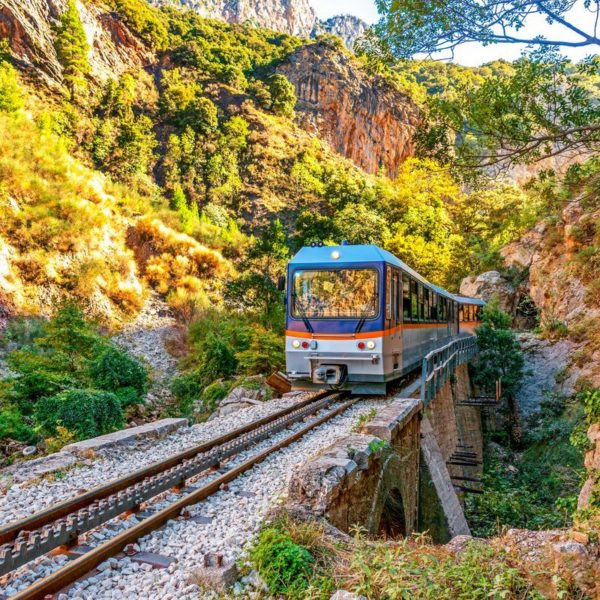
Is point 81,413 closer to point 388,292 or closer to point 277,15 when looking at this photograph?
point 388,292

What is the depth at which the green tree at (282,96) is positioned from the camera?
48.2 m

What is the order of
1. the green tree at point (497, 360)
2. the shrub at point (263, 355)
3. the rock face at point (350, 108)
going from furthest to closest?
the rock face at point (350, 108) → the green tree at point (497, 360) → the shrub at point (263, 355)

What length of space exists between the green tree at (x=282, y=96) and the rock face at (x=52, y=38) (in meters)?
12.2

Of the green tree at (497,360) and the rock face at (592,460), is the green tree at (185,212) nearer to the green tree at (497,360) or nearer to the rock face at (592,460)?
the green tree at (497,360)

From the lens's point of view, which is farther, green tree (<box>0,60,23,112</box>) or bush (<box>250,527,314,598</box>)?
green tree (<box>0,60,23,112</box>)

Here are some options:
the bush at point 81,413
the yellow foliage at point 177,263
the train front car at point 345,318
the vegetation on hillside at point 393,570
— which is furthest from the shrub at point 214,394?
the vegetation on hillside at point 393,570

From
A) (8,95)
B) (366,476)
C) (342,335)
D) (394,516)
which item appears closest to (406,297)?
(342,335)

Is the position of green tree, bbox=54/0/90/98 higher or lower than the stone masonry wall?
higher

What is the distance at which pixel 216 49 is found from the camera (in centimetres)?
5050

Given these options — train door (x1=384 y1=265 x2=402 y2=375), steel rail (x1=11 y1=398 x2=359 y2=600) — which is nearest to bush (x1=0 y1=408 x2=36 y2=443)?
Result: steel rail (x1=11 y1=398 x2=359 y2=600)

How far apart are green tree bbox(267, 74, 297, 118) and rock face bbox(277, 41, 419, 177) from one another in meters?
1.99

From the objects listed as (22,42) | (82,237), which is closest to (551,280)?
(82,237)

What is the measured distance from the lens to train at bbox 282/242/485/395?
10.0m

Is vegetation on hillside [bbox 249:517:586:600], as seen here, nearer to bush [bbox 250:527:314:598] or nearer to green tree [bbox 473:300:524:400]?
bush [bbox 250:527:314:598]
